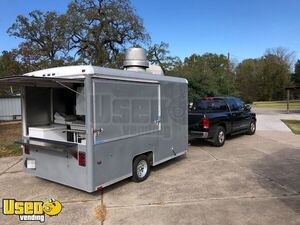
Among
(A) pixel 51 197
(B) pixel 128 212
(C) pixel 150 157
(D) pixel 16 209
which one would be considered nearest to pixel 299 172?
(C) pixel 150 157

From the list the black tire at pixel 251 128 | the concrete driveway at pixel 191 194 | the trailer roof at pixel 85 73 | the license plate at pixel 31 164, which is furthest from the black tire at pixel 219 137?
the license plate at pixel 31 164

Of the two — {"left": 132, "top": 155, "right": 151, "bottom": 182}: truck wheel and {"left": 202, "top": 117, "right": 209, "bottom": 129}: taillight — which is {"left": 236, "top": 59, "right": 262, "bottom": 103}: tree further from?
{"left": 132, "top": 155, "right": 151, "bottom": 182}: truck wheel

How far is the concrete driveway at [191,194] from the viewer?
4.75 metres

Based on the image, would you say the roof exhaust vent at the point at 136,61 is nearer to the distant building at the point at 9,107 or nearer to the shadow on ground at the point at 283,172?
the shadow on ground at the point at 283,172

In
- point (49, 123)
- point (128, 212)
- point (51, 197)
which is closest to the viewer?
point (128, 212)

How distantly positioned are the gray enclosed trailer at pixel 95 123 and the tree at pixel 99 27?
58.0 ft

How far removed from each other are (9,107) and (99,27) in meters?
9.83

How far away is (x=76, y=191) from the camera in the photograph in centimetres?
599

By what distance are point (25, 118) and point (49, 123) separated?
589mm

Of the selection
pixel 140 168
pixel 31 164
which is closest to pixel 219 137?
pixel 140 168

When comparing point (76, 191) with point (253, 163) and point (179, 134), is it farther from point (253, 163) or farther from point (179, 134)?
point (253, 163)

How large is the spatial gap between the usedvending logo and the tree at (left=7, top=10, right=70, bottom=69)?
1968cm

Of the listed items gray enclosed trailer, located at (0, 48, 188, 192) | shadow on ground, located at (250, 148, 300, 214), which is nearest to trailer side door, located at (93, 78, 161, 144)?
gray enclosed trailer, located at (0, 48, 188, 192)

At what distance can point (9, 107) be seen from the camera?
23.7m
